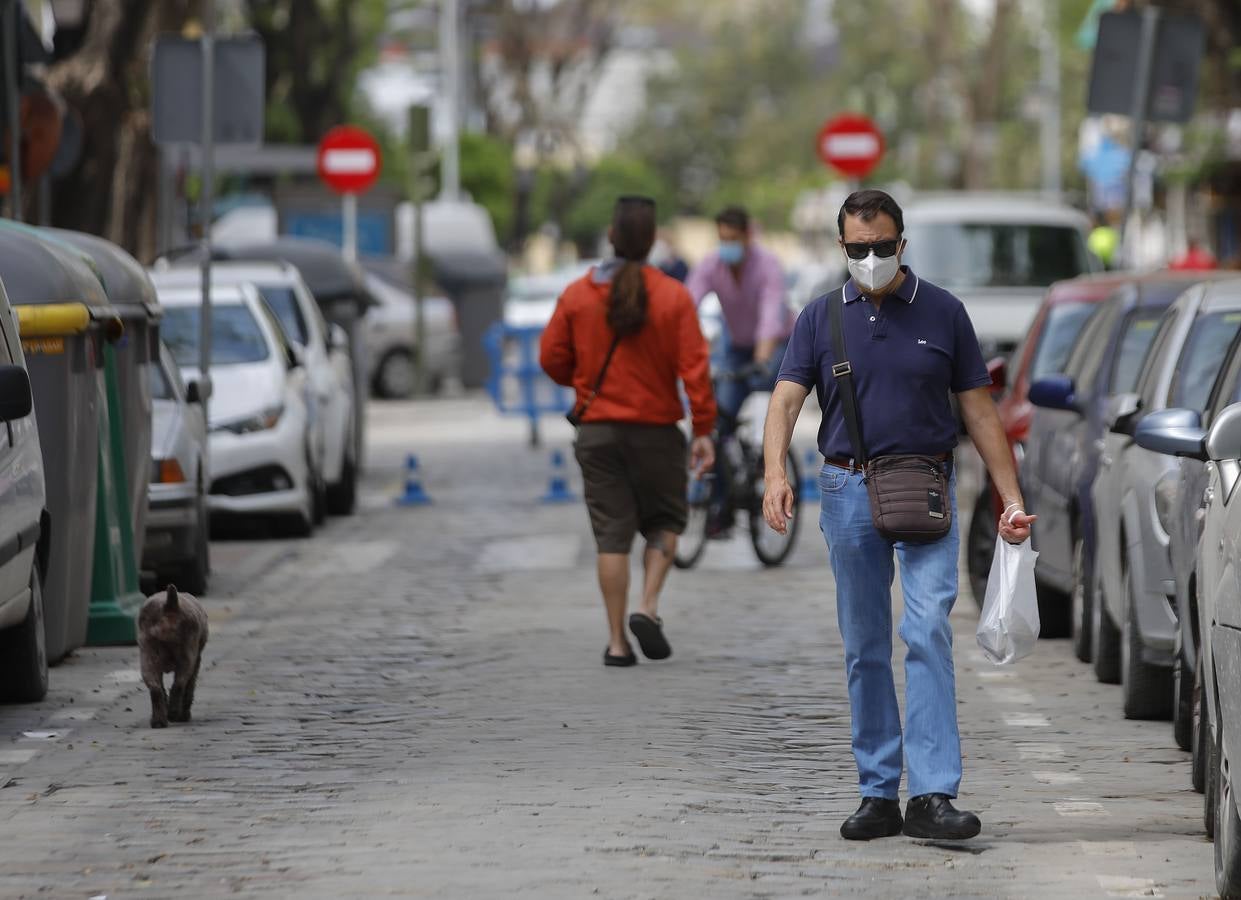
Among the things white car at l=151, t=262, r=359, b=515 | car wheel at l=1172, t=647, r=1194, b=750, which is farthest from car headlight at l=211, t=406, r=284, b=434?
car wheel at l=1172, t=647, r=1194, b=750

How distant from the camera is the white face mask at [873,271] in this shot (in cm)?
738

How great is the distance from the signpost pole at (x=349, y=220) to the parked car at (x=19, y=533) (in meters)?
22.9

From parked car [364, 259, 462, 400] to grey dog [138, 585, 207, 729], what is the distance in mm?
24928

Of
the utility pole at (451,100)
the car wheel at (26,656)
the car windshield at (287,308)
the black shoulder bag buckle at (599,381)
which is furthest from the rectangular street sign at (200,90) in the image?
the utility pole at (451,100)

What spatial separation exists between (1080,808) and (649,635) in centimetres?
355

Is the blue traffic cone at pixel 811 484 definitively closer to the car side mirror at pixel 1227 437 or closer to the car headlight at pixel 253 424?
the car headlight at pixel 253 424

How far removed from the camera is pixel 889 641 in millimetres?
7566

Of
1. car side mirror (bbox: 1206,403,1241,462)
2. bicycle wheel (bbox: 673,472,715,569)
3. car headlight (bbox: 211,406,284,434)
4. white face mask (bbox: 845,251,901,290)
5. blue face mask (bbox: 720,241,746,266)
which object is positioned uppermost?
white face mask (bbox: 845,251,901,290)

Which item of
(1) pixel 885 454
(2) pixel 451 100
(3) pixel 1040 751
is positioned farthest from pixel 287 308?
(2) pixel 451 100

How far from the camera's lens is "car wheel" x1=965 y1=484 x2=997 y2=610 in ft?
44.3

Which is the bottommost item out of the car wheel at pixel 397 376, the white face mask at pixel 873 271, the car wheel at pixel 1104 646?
the car wheel at pixel 397 376

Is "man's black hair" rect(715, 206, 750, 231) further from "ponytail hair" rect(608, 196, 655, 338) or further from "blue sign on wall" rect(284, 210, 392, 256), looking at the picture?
"blue sign on wall" rect(284, 210, 392, 256)

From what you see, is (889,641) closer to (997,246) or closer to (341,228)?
(997,246)

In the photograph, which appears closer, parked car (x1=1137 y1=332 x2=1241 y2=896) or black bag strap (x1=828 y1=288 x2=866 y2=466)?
parked car (x1=1137 y1=332 x2=1241 y2=896)
